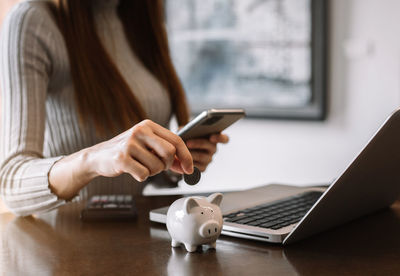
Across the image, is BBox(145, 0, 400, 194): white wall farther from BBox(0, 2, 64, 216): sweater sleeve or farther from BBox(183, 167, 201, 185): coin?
BBox(183, 167, 201, 185): coin

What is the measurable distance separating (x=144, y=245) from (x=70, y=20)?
0.78 metres

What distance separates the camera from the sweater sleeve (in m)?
1.14

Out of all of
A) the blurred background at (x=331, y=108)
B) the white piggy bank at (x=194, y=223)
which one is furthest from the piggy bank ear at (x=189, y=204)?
the blurred background at (x=331, y=108)

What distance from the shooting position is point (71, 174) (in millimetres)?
1067

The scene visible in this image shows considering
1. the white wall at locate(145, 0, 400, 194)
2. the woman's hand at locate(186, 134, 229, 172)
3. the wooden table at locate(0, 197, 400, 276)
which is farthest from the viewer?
the white wall at locate(145, 0, 400, 194)

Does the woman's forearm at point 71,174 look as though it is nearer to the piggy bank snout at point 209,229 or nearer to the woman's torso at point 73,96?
the piggy bank snout at point 209,229

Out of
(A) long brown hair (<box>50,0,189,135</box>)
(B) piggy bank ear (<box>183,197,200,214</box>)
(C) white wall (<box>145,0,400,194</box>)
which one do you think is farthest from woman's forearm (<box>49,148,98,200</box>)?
(C) white wall (<box>145,0,400,194</box>)

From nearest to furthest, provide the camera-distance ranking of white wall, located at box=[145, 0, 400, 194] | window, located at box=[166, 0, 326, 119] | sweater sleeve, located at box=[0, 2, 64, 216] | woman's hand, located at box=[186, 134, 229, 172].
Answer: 1. sweater sleeve, located at box=[0, 2, 64, 216]
2. woman's hand, located at box=[186, 134, 229, 172]
3. white wall, located at box=[145, 0, 400, 194]
4. window, located at box=[166, 0, 326, 119]

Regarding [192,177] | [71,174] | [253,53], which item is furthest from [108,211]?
[253,53]

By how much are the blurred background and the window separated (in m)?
0.01

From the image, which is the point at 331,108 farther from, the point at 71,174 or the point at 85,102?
the point at 71,174

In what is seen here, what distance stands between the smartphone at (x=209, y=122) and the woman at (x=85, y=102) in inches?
2.9

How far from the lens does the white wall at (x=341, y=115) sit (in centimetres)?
258

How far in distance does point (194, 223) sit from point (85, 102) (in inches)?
28.0
